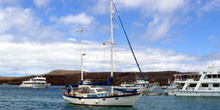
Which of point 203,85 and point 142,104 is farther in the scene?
point 203,85

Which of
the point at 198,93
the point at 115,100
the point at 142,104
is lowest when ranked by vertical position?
the point at 142,104

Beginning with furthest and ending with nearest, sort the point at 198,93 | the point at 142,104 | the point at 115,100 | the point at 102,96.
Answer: the point at 198,93 < the point at 142,104 < the point at 102,96 < the point at 115,100

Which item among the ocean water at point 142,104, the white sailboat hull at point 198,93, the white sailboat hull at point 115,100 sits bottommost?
the ocean water at point 142,104

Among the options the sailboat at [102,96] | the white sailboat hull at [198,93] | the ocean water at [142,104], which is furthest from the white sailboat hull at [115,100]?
the white sailboat hull at [198,93]

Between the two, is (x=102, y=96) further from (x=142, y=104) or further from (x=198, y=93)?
(x=198, y=93)

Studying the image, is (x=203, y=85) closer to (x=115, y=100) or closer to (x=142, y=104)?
(x=142, y=104)

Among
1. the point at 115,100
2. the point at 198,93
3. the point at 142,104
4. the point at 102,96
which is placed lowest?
the point at 142,104

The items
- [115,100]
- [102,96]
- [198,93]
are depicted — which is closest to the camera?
[115,100]

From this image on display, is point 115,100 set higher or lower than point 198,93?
higher

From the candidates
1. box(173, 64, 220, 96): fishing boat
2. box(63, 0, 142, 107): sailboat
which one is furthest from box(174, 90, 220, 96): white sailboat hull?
box(63, 0, 142, 107): sailboat

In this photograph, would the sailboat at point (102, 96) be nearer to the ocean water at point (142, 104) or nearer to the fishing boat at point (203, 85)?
the ocean water at point (142, 104)

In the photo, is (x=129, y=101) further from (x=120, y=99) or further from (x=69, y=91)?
(x=69, y=91)

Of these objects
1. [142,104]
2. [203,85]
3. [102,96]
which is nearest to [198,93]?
[203,85]

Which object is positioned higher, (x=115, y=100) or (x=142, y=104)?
(x=115, y=100)
